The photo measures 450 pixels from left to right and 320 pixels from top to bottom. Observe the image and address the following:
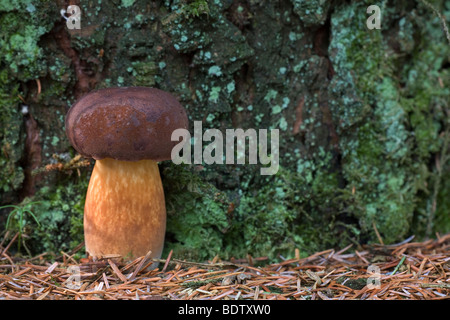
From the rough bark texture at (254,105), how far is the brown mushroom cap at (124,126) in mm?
434

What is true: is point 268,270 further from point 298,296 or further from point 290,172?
point 290,172

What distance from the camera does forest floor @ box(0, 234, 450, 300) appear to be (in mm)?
1946

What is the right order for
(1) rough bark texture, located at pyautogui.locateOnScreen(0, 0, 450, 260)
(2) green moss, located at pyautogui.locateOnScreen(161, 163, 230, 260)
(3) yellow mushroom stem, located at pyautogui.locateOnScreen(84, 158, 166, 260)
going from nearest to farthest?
(3) yellow mushroom stem, located at pyautogui.locateOnScreen(84, 158, 166, 260) < (1) rough bark texture, located at pyautogui.locateOnScreen(0, 0, 450, 260) < (2) green moss, located at pyautogui.locateOnScreen(161, 163, 230, 260)

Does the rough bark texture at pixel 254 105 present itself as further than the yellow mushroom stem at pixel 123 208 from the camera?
Yes

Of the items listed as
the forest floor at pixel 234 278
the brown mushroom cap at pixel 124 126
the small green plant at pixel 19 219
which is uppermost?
the brown mushroom cap at pixel 124 126

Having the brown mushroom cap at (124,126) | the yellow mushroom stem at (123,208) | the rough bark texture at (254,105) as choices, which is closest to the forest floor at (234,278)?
the yellow mushroom stem at (123,208)

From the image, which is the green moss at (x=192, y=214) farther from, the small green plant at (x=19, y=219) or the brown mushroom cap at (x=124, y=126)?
the small green plant at (x=19, y=219)

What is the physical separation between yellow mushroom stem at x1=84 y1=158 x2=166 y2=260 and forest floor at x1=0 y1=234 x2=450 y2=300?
0.08 m

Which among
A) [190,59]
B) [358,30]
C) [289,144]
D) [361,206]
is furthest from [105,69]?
[361,206]

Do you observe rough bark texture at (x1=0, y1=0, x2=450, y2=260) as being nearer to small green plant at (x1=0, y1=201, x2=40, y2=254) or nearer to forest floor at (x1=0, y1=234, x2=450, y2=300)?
small green plant at (x1=0, y1=201, x2=40, y2=254)

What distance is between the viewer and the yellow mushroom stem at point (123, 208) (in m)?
2.19

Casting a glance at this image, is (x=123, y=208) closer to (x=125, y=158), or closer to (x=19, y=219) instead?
(x=125, y=158)

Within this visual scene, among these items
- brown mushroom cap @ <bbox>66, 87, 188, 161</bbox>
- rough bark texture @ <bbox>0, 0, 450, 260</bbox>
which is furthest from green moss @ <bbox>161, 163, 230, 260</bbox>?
brown mushroom cap @ <bbox>66, 87, 188, 161</bbox>

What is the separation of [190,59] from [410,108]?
4.61ft
